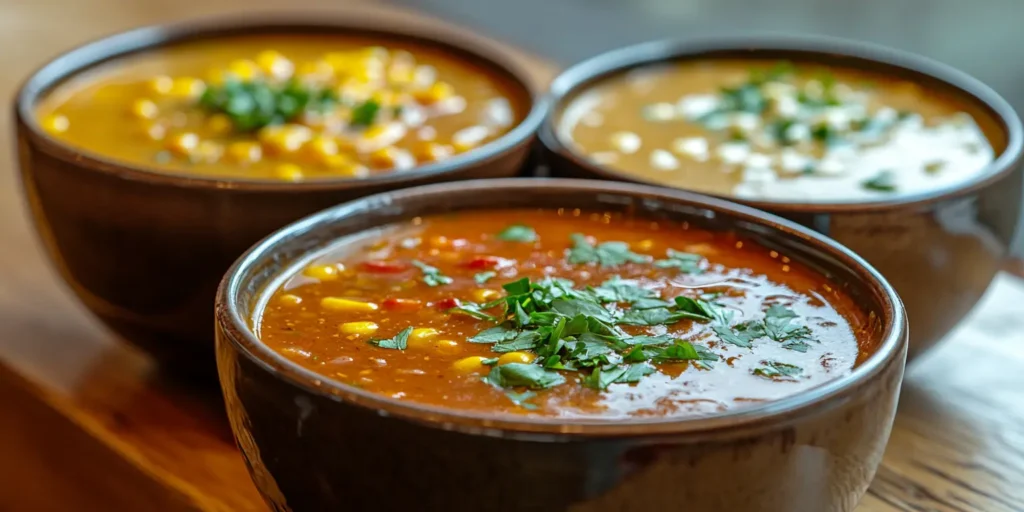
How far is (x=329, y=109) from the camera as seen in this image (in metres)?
1.79

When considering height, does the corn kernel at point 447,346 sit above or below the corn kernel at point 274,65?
above

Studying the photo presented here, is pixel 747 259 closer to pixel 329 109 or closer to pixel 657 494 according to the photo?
pixel 657 494

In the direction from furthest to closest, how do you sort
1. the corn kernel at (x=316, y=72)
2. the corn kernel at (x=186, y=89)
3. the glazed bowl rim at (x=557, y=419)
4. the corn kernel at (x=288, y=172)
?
the corn kernel at (x=316, y=72) → the corn kernel at (x=186, y=89) → the corn kernel at (x=288, y=172) → the glazed bowl rim at (x=557, y=419)

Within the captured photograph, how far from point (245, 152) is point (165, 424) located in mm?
366

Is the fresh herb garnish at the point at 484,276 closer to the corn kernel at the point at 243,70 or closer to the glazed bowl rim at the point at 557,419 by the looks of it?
the glazed bowl rim at the point at 557,419

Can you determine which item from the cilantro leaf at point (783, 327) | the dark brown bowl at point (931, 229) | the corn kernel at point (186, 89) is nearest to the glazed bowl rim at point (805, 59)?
the dark brown bowl at point (931, 229)

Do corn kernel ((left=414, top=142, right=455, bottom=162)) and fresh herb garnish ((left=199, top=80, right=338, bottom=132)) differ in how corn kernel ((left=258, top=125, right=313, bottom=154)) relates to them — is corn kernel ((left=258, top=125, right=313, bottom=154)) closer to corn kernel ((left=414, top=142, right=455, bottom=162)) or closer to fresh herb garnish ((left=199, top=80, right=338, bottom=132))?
fresh herb garnish ((left=199, top=80, right=338, bottom=132))

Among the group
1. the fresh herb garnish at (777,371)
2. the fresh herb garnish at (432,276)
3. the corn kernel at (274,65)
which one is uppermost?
the fresh herb garnish at (777,371)

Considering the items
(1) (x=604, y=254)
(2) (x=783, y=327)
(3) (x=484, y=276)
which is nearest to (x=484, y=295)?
(3) (x=484, y=276)

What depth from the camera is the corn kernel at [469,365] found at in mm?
1043

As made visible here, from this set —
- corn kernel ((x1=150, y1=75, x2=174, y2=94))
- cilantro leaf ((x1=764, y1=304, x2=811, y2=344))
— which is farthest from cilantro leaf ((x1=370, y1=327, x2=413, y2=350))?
corn kernel ((x1=150, y1=75, x2=174, y2=94))

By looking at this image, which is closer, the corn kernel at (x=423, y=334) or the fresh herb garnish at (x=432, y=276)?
the corn kernel at (x=423, y=334)

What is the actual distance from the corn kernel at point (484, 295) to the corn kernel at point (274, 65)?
90 centimetres

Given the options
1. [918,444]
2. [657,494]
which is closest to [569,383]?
[657,494]
